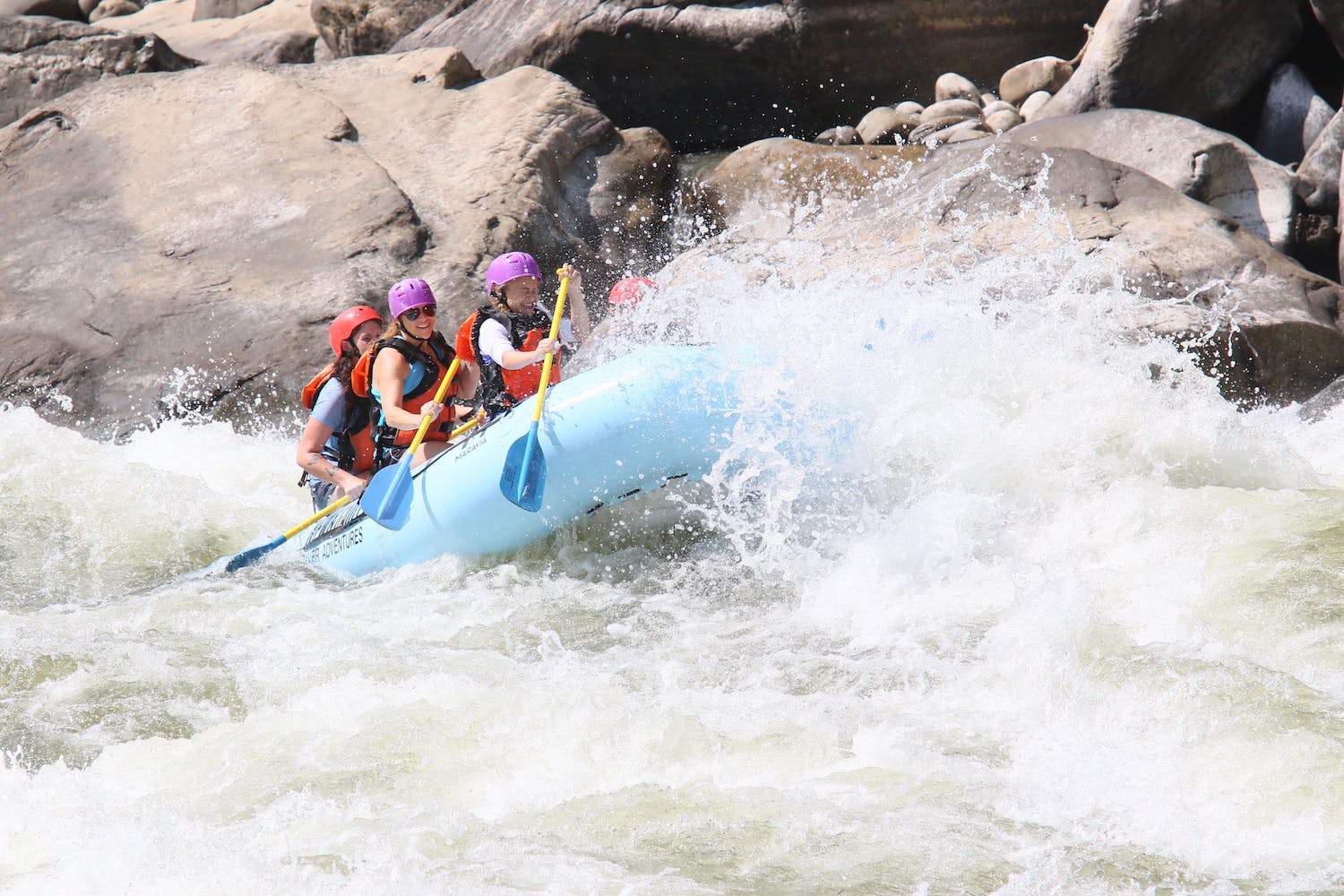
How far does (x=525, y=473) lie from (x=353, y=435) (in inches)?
56.6

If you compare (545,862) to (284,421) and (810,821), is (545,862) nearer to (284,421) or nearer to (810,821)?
(810,821)

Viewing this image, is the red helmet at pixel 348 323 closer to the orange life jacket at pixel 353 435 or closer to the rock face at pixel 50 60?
A: the orange life jacket at pixel 353 435

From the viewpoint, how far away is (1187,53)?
31.4 feet

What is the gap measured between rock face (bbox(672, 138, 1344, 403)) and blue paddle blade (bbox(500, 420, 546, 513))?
3.02m

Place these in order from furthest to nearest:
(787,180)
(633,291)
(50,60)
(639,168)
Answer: (50,60), (639,168), (787,180), (633,291)

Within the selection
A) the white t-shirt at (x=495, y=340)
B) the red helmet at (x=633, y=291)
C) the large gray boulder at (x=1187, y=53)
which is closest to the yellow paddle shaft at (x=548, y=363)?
the white t-shirt at (x=495, y=340)

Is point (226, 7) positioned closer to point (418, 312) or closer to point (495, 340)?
point (418, 312)

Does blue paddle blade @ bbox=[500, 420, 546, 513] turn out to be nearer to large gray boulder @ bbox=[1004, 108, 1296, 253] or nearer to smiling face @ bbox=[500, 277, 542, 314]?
smiling face @ bbox=[500, 277, 542, 314]

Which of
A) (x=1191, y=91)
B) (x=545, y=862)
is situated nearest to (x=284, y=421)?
(x=545, y=862)

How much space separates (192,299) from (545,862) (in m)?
6.96

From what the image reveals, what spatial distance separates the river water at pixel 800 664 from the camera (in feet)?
9.45

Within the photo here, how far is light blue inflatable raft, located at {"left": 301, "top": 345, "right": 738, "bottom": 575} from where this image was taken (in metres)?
4.91

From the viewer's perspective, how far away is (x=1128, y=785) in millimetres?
2992

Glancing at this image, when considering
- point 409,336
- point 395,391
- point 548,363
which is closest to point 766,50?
point 409,336
